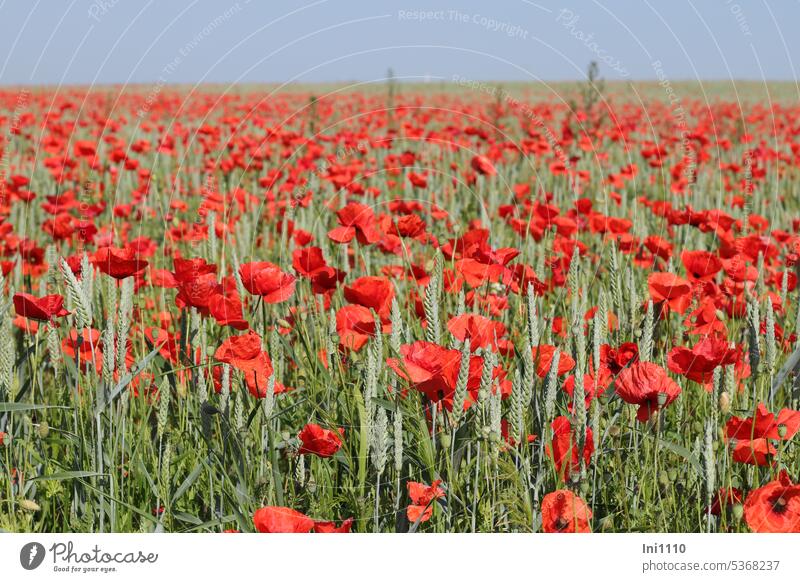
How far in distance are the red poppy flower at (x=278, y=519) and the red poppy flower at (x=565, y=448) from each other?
450 mm

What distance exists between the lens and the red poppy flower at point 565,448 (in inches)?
62.9

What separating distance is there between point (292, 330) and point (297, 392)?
0.41 metres

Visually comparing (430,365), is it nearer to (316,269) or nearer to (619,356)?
(619,356)

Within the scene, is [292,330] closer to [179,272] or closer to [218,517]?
[179,272]

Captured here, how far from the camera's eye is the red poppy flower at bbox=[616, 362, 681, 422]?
1503 mm

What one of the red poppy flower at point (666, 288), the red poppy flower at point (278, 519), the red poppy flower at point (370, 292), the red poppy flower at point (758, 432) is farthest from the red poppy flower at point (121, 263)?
the red poppy flower at point (758, 432)

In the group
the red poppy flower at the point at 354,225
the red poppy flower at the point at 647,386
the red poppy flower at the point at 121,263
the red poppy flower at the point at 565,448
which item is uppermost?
the red poppy flower at the point at 354,225

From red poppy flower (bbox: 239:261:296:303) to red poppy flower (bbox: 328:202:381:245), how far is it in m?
0.41

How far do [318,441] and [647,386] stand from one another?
0.57 metres

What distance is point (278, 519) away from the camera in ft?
4.53

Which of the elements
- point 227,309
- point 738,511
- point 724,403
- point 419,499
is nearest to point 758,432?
point 724,403

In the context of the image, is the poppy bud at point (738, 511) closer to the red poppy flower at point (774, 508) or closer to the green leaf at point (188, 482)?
the red poppy flower at point (774, 508)
